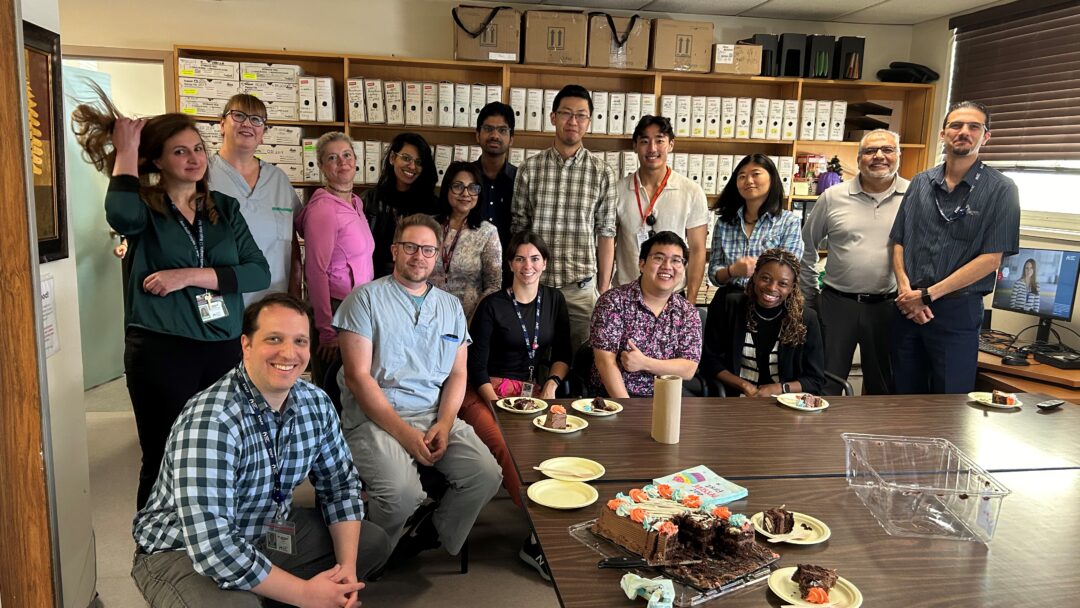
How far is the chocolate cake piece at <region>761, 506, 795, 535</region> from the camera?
1448 millimetres

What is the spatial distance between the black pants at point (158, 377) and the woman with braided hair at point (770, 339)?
2044 mm

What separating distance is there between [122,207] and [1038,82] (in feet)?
16.4

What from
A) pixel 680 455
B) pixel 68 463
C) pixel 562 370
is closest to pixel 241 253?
pixel 68 463

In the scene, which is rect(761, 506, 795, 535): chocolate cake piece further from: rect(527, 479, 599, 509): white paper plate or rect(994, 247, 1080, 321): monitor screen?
rect(994, 247, 1080, 321): monitor screen

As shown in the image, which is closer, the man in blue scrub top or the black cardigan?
the man in blue scrub top

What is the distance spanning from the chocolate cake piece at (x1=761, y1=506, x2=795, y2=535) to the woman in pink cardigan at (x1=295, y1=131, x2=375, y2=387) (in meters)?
2.01

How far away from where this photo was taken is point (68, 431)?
2.09 metres

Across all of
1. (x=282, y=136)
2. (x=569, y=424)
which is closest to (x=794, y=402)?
(x=569, y=424)

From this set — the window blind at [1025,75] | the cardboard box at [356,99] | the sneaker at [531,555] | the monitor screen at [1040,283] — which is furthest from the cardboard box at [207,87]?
the window blind at [1025,75]

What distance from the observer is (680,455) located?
1.88 metres

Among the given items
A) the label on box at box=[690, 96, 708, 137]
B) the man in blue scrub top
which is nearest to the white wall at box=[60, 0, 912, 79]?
the label on box at box=[690, 96, 708, 137]

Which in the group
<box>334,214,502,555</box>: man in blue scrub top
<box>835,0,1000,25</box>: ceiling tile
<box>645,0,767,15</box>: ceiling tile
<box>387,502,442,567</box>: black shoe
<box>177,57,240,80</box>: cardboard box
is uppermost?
<box>835,0,1000,25</box>: ceiling tile

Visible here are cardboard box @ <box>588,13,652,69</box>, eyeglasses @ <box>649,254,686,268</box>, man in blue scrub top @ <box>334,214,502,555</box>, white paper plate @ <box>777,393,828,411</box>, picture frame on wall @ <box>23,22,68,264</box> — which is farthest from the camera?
cardboard box @ <box>588,13,652,69</box>

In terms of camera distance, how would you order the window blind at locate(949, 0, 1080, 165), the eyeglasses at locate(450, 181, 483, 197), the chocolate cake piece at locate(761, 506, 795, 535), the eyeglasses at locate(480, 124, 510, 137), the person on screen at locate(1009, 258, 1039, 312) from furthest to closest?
the window blind at locate(949, 0, 1080, 165) → the person on screen at locate(1009, 258, 1039, 312) → the eyeglasses at locate(480, 124, 510, 137) → the eyeglasses at locate(450, 181, 483, 197) → the chocolate cake piece at locate(761, 506, 795, 535)
